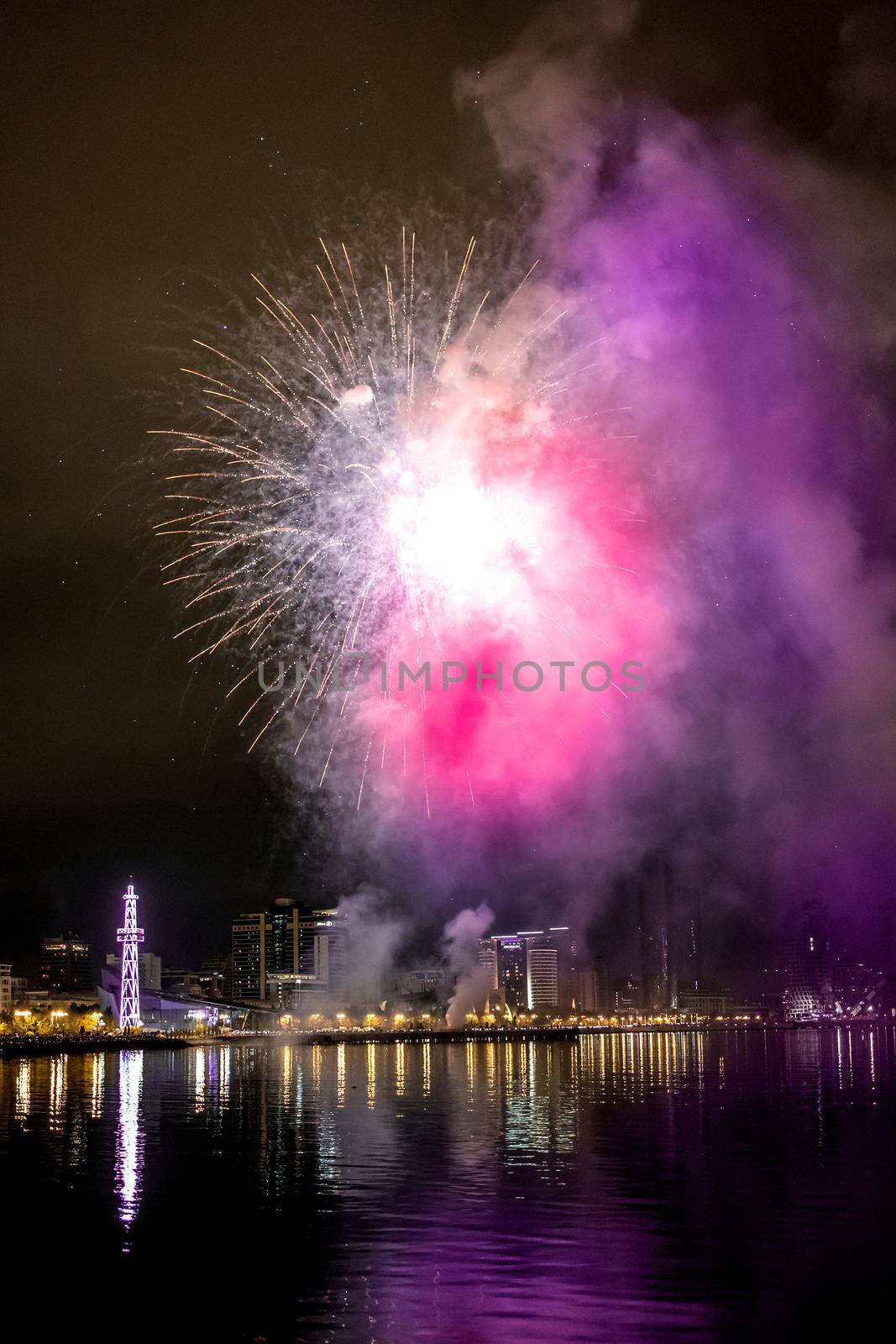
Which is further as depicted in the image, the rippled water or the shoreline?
the shoreline

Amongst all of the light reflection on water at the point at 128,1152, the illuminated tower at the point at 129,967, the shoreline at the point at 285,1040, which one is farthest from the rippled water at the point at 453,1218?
the illuminated tower at the point at 129,967

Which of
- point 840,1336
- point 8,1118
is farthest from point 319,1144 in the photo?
point 840,1336

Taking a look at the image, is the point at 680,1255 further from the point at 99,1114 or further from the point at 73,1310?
the point at 99,1114

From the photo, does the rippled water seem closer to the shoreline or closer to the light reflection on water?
the light reflection on water

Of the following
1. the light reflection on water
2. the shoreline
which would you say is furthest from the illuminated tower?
the light reflection on water

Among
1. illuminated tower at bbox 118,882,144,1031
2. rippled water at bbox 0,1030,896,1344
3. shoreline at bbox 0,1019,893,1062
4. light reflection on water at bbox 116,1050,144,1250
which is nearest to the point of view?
rippled water at bbox 0,1030,896,1344

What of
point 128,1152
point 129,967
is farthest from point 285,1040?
point 128,1152
